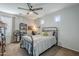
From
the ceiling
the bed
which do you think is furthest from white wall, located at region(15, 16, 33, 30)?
the bed

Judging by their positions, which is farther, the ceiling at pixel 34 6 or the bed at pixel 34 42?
the bed at pixel 34 42

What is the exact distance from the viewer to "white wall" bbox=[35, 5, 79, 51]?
6.30ft

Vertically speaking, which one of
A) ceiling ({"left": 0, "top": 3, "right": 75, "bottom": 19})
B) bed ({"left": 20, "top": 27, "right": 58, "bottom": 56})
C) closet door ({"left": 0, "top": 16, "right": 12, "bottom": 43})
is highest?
ceiling ({"left": 0, "top": 3, "right": 75, "bottom": 19})

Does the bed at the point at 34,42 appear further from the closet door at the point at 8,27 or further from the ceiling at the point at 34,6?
the ceiling at the point at 34,6

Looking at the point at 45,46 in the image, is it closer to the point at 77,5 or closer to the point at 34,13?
the point at 34,13

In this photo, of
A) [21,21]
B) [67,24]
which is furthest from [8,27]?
[67,24]

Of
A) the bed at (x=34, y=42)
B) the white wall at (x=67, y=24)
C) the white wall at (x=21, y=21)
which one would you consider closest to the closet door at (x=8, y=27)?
the white wall at (x=21, y=21)

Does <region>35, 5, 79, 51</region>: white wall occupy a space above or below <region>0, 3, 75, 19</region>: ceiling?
below

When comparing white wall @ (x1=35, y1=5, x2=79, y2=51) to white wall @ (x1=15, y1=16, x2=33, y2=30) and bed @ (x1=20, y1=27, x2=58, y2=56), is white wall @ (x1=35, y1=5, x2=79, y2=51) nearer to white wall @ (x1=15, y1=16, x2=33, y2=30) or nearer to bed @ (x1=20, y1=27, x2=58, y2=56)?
bed @ (x1=20, y1=27, x2=58, y2=56)

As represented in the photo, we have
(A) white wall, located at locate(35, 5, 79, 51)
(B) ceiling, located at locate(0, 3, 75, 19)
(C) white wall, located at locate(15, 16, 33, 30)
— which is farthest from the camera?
(A) white wall, located at locate(35, 5, 79, 51)

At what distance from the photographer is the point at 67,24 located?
6.55ft

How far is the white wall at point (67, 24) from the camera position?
1921mm

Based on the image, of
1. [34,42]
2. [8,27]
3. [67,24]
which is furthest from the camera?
[67,24]

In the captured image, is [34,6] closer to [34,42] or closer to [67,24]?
[34,42]
